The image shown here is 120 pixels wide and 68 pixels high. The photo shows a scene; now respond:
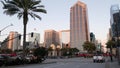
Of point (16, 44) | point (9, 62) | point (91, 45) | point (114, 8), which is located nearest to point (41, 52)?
point (9, 62)

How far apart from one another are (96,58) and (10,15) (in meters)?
21.6

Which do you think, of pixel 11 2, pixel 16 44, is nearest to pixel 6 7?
pixel 11 2

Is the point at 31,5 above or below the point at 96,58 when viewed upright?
above

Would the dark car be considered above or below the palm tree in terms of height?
below

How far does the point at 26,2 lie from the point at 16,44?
140898 millimetres

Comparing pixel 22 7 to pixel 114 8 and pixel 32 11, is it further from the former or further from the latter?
pixel 114 8

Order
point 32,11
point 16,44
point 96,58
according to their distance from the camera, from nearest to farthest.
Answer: point 32,11
point 96,58
point 16,44

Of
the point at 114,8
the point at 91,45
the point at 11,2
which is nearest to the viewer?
the point at 11,2

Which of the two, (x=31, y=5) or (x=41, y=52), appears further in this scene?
(x=41, y=52)

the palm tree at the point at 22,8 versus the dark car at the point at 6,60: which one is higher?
the palm tree at the point at 22,8

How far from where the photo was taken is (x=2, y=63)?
29172mm

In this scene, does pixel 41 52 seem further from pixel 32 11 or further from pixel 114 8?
pixel 114 8

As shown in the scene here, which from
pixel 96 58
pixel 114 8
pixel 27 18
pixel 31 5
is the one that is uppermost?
pixel 114 8

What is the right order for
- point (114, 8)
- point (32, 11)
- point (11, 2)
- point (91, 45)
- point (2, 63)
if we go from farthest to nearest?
point (91, 45), point (114, 8), point (32, 11), point (11, 2), point (2, 63)
